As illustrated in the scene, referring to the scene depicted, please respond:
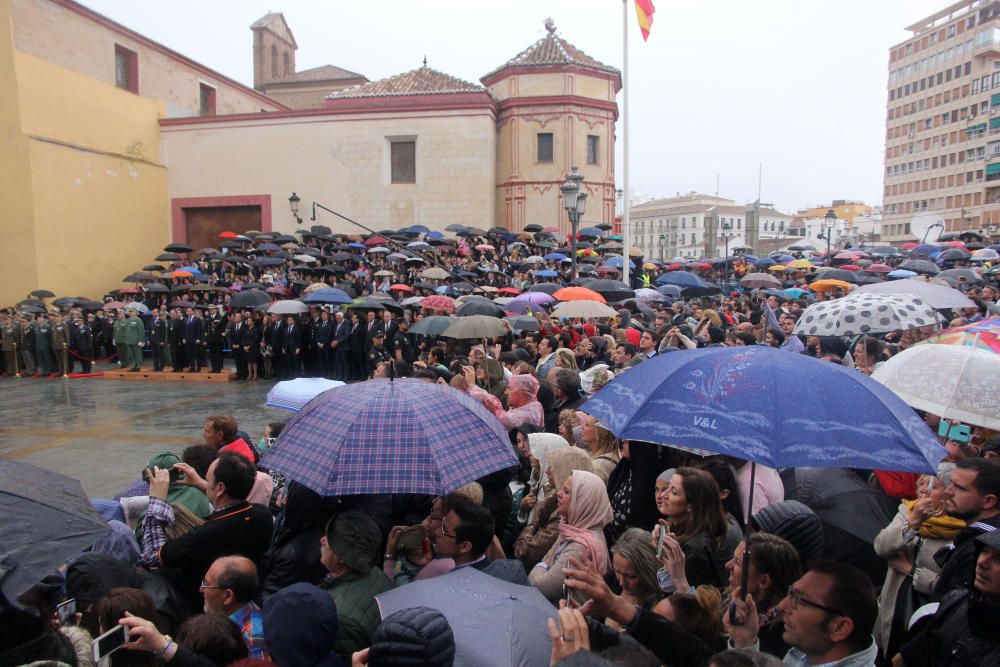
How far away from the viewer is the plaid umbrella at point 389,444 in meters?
3.53

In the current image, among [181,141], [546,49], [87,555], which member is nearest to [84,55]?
[181,141]

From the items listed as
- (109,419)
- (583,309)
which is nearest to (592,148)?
(583,309)

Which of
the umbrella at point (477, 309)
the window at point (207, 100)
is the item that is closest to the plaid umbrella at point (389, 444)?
the umbrella at point (477, 309)

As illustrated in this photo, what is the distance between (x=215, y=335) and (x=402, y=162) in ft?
55.7

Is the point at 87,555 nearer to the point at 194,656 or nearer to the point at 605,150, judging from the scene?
the point at 194,656

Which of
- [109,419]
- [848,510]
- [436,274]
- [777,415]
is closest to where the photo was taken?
[777,415]

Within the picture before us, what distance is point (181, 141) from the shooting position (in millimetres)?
32969

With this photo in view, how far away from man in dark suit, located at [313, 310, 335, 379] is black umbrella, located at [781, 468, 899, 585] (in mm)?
12851

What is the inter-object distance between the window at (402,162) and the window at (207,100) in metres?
11.0

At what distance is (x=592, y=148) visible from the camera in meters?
33.3

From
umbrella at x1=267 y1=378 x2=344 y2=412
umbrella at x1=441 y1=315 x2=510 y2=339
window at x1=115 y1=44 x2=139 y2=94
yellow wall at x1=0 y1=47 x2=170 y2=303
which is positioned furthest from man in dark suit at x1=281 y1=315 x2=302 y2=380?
window at x1=115 y1=44 x2=139 y2=94

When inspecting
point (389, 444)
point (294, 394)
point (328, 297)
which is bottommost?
point (294, 394)

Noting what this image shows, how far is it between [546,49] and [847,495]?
107 ft

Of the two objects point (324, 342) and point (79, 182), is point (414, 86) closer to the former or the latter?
point (79, 182)
